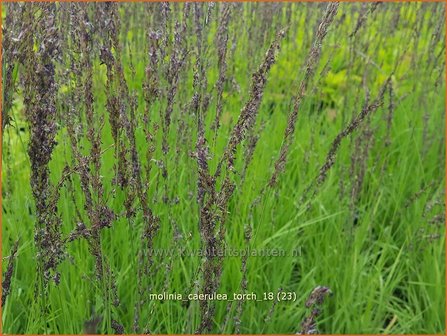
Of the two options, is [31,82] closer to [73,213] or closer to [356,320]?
[73,213]

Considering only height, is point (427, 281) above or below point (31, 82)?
below

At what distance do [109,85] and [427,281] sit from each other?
1.74 meters

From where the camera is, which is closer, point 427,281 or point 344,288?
point 344,288

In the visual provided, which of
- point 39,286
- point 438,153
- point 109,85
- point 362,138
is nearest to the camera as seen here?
point 109,85

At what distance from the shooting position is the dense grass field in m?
1.46

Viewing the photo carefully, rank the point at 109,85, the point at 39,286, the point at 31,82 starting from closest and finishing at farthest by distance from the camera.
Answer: the point at 31,82 → the point at 109,85 → the point at 39,286

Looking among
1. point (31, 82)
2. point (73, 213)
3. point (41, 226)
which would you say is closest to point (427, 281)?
point (73, 213)

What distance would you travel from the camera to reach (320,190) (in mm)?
2811

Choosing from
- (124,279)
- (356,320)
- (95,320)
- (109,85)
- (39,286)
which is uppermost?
(109,85)

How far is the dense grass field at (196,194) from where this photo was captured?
57.5 inches

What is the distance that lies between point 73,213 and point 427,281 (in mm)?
1537

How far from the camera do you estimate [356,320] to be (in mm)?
2254

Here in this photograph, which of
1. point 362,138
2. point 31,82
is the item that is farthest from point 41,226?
point 362,138

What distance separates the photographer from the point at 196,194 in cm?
205
